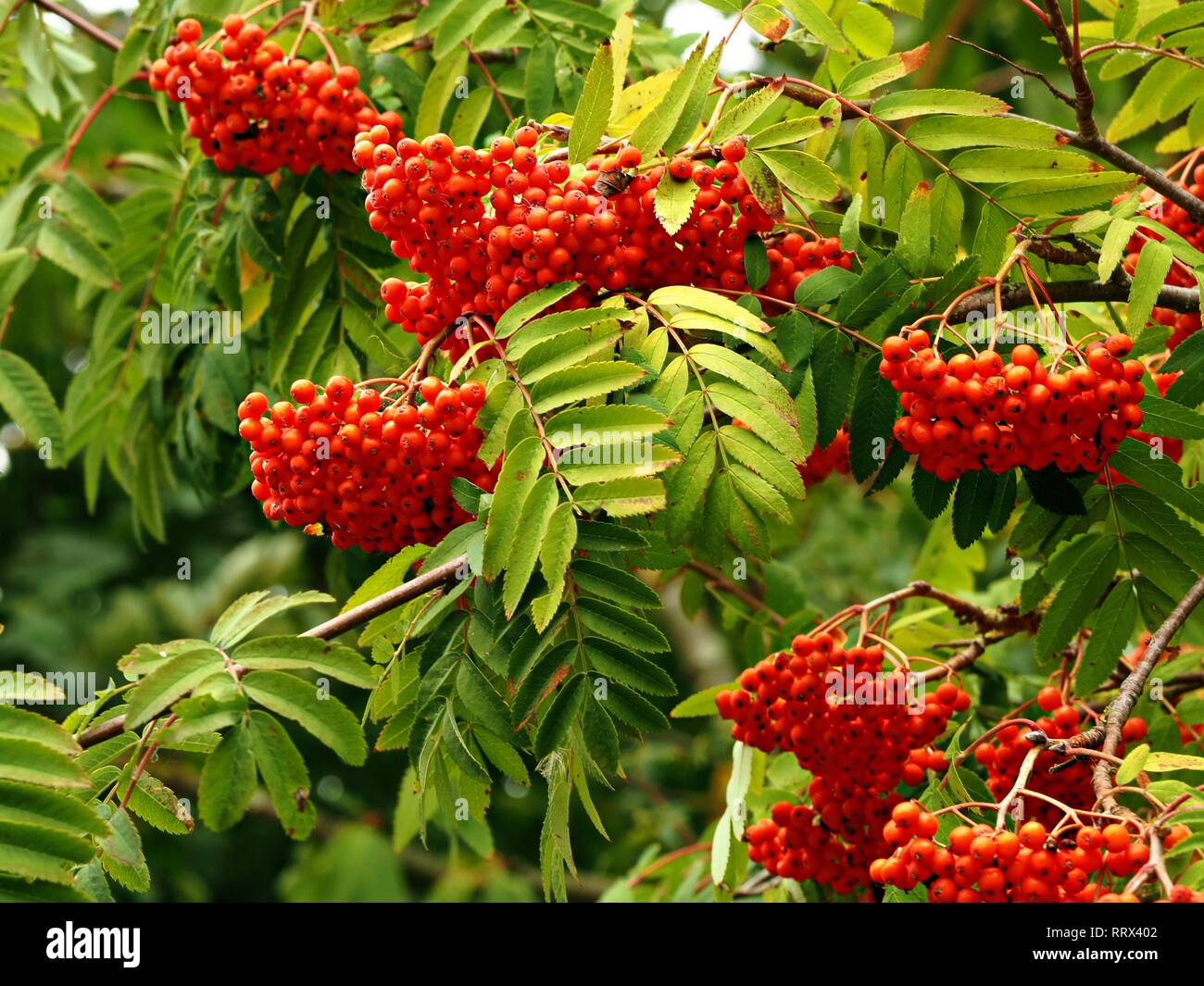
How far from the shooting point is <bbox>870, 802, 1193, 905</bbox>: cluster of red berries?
2182 millimetres

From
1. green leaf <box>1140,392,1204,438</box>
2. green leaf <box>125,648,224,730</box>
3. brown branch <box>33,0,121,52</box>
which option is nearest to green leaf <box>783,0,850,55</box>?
green leaf <box>1140,392,1204,438</box>

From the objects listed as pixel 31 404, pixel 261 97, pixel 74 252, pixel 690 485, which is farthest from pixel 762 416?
pixel 74 252

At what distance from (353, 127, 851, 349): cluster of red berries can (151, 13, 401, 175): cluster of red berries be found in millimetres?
836

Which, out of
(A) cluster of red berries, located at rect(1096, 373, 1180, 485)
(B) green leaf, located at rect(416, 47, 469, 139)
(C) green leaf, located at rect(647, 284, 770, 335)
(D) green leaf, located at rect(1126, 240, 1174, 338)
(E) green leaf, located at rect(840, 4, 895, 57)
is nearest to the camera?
(C) green leaf, located at rect(647, 284, 770, 335)

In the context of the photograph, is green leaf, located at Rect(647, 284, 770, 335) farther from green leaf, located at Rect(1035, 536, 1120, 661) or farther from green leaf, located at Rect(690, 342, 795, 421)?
green leaf, located at Rect(1035, 536, 1120, 661)

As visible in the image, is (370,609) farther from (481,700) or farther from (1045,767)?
(1045,767)

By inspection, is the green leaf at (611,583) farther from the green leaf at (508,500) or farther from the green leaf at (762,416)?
the green leaf at (762,416)

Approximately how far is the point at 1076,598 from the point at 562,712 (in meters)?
1.31

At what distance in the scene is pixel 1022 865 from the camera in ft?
7.23

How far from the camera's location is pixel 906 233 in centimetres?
290

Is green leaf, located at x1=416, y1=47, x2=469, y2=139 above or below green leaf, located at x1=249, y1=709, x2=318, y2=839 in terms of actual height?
above
